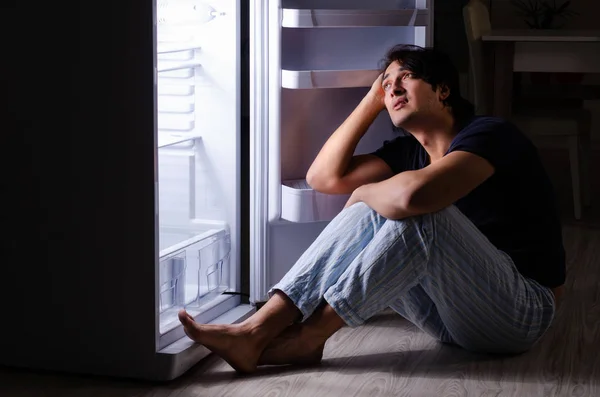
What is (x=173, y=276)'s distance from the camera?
2080mm

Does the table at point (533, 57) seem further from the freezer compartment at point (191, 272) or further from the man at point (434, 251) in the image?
the freezer compartment at point (191, 272)

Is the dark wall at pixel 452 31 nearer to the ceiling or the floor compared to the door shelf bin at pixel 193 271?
nearer to the ceiling

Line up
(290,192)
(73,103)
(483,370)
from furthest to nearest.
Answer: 1. (290,192)
2. (483,370)
3. (73,103)

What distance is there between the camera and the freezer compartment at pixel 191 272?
206 cm

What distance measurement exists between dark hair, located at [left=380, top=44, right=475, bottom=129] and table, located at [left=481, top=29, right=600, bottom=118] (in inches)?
66.4

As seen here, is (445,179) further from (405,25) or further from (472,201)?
(405,25)

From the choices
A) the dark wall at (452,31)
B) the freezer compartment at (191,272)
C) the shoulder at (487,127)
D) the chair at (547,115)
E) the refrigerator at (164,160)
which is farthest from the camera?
Result: the dark wall at (452,31)

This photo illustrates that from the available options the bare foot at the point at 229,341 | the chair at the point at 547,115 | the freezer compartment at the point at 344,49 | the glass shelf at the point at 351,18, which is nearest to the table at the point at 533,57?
the chair at the point at 547,115

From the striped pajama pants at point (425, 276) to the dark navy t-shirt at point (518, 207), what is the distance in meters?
0.04

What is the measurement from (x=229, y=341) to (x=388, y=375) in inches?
13.5

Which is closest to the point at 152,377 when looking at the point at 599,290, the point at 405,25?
the point at 405,25

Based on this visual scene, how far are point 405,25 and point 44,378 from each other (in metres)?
1.18

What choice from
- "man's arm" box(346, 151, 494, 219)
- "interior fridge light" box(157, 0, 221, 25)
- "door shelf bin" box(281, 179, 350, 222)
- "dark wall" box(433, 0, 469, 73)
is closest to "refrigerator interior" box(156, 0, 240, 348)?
"interior fridge light" box(157, 0, 221, 25)

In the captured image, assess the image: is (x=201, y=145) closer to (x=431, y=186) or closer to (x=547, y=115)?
(x=431, y=186)
